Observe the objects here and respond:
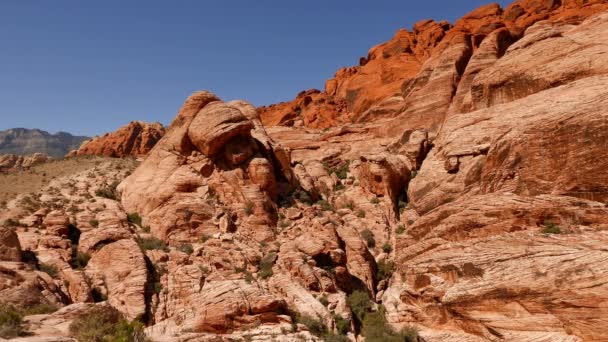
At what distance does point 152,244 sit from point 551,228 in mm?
19267

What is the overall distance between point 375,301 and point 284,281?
554 cm

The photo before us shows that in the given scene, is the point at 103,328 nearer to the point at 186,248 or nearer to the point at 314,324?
the point at 314,324

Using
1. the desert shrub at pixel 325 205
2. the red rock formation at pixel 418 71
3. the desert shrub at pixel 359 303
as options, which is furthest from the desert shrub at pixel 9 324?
the red rock formation at pixel 418 71

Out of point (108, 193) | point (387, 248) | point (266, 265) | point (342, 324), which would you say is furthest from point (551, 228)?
point (108, 193)

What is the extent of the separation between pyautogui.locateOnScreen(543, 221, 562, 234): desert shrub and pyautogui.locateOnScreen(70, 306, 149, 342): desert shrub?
48.7 ft

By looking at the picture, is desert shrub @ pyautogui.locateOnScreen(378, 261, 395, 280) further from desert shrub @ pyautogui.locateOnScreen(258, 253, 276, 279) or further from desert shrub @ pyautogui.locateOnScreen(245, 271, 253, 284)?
desert shrub @ pyautogui.locateOnScreen(245, 271, 253, 284)

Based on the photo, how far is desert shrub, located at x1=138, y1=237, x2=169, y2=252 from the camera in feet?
76.9

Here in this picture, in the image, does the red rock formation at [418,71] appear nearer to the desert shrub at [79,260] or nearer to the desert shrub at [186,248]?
the desert shrub at [186,248]

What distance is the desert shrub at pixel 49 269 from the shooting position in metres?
20.1

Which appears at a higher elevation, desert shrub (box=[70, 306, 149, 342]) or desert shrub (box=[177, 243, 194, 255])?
desert shrub (box=[177, 243, 194, 255])

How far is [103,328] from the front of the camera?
13.6 metres

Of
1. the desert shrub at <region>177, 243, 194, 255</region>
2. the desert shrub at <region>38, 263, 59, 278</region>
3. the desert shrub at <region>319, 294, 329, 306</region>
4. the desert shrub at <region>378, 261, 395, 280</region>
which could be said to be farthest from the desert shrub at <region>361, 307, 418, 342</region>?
the desert shrub at <region>38, 263, 59, 278</region>

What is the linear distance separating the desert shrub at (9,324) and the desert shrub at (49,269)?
598cm

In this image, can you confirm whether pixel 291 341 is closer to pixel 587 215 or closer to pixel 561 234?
pixel 561 234
